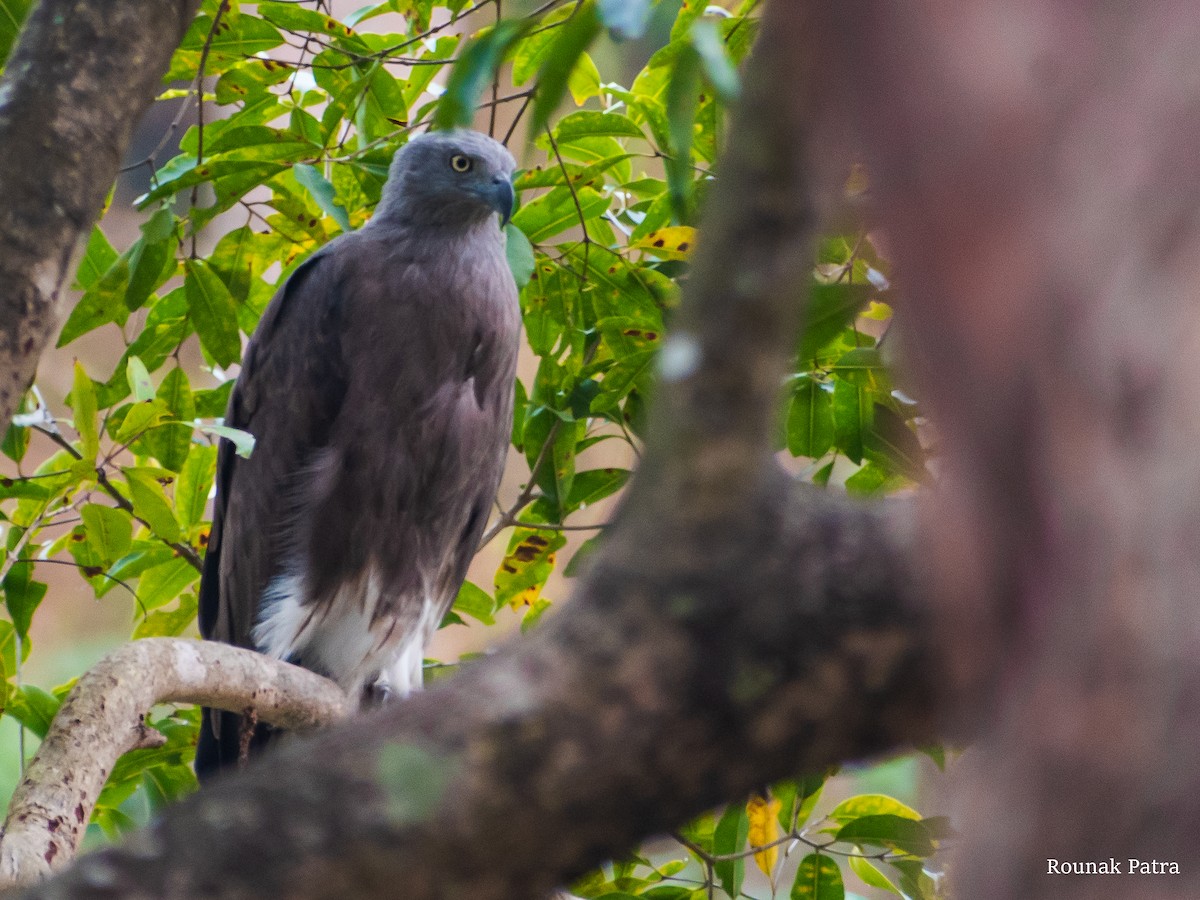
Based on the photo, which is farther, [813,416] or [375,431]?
[375,431]

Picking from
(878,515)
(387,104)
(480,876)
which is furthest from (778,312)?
(387,104)

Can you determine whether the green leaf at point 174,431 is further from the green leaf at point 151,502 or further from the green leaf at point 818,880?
the green leaf at point 818,880

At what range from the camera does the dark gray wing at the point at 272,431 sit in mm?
3898

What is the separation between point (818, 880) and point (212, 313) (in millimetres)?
2073

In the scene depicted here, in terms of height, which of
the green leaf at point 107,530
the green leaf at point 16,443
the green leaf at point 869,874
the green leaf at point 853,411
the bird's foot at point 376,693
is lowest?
the green leaf at point 869,874

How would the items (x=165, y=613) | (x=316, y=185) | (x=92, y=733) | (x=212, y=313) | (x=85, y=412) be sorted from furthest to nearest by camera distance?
(x=165, y=613) < (x=212, y=313) < (x=316, y=185) < (x=85, y=412) < (x=92, y=733)

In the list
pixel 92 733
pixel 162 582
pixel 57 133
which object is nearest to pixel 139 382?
pixel 92 733

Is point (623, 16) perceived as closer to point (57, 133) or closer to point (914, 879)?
point (57, 133)

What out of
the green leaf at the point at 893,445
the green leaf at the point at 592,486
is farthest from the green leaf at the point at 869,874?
the green leaf at the point at 592,486

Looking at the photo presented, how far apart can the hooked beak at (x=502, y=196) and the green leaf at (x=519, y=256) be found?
2.12ft

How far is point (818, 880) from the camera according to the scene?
3.00 meters

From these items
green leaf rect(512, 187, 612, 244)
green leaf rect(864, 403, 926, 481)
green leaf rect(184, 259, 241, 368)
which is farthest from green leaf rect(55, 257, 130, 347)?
green leaf rect(864, 403, 926, 481)

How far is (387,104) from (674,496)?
256 centimetres

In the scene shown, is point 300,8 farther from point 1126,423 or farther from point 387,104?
point 1126,423
